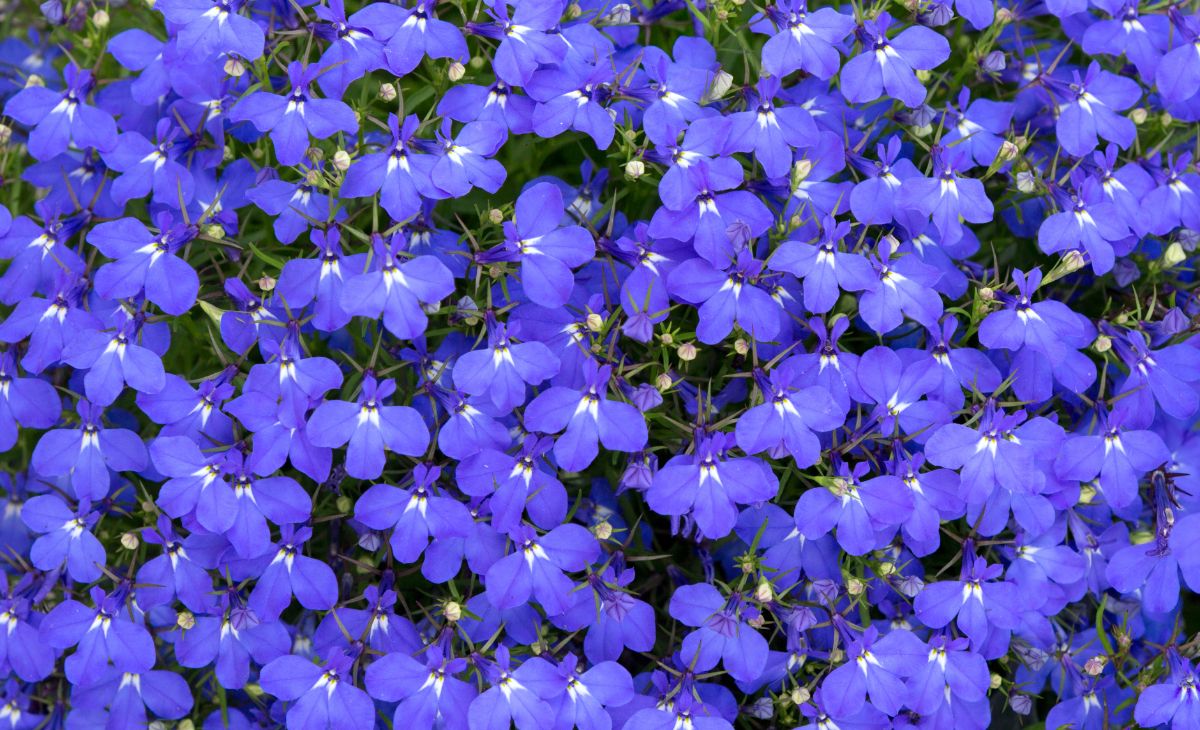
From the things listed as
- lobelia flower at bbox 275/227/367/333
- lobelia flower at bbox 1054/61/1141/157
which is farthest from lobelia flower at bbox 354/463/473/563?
lobelia flower at bbox 1054/61/1141/157

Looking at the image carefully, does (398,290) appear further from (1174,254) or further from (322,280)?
(1174,254)

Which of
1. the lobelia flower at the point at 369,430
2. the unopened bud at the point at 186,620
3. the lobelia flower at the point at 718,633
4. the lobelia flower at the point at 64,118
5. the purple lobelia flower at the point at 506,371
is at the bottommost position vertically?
the unopened bud at the point at 186,620

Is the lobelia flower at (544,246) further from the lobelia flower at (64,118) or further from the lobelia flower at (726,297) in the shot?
the lobelia flower at (64,118)

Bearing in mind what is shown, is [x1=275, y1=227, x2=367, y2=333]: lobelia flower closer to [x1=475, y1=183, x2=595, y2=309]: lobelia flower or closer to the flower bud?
[x1=475, y1=183, x2=595, y2=309]: lobelia flower

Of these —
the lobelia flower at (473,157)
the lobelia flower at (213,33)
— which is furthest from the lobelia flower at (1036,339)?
the lobelia flower at (213,33)

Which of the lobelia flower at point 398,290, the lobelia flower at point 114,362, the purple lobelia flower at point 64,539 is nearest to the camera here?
the lobelia flower at point 398,290

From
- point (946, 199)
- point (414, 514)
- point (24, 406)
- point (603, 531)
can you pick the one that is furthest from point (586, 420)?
point (24, 406)
